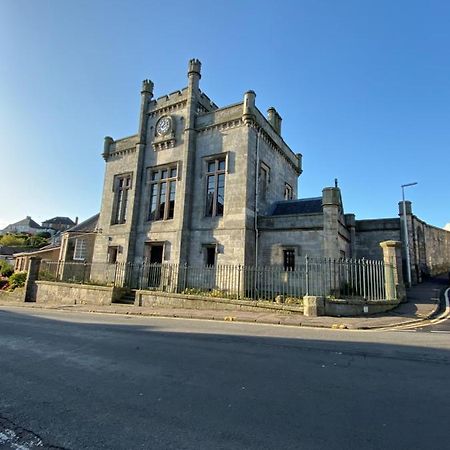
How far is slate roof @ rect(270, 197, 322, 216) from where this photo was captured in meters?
19.8

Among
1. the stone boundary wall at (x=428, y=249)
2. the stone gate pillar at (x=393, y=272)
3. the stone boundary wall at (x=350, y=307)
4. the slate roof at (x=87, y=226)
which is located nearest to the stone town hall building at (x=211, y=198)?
the stone boundary wall at (x=428, y=249)

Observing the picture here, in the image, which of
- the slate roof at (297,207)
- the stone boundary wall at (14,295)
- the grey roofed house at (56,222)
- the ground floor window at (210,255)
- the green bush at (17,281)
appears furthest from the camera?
the grey roofed house at (56,222)

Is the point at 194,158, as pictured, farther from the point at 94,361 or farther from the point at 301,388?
the point at 301,388

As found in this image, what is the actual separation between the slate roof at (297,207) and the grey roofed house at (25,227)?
107547 mm


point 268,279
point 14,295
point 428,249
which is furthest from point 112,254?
point 428,249

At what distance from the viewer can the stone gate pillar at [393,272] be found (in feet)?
47.9

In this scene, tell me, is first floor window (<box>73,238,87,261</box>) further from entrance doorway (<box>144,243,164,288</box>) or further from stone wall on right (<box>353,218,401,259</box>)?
stone wall on right (<box>353,218,401,259</box>)

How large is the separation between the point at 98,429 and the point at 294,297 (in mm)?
12841

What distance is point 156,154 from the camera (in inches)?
879

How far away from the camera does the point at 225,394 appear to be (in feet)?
14.0

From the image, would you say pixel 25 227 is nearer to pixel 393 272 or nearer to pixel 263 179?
pixel 263 179

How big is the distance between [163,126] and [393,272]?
1658 centimetres

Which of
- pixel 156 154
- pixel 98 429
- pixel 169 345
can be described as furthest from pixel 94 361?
pixel 156 154

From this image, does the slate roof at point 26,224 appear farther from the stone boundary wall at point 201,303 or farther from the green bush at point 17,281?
the stone boundary wall at point 201,303
